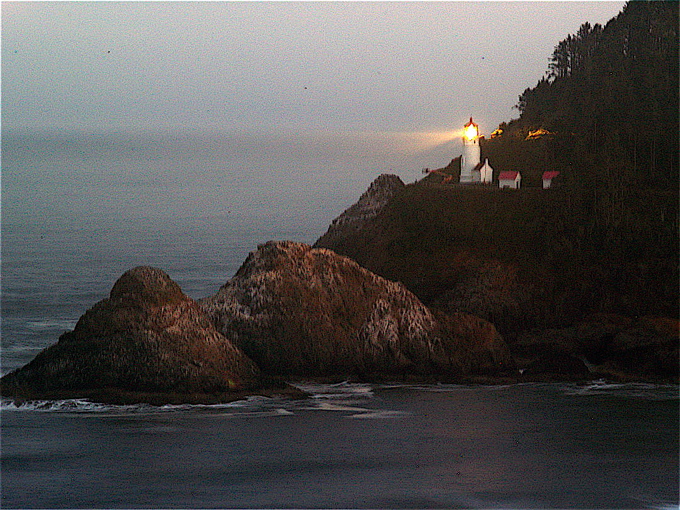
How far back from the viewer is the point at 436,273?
229 feet

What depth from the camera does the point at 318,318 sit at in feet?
187

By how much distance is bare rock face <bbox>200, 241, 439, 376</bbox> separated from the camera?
185ft

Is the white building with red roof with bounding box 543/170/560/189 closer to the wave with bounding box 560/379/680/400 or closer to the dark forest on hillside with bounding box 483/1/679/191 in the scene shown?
the dark forest on hillside with bounding box 483/1/679/191

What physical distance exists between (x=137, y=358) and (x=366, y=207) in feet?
114

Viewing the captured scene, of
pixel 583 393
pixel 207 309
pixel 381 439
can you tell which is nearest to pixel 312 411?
pixel 381 439

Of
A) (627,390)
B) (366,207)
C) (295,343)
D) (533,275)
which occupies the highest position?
(366,207)

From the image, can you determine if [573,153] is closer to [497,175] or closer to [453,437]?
[497,175]

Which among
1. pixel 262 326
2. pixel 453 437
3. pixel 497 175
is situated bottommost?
pixel 453 437

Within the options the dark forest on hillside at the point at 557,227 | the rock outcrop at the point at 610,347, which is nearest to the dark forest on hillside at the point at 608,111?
the dark forest on hillside at the point at 557,227

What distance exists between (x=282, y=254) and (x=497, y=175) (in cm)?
3100

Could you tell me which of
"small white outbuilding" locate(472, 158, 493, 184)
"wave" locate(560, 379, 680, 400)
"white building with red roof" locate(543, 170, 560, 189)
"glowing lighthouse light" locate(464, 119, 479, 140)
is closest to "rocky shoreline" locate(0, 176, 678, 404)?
"wave" locate(560, 379, 680, 400)

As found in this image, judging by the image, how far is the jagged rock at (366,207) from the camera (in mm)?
81625

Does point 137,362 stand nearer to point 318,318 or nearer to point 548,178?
point 318,318

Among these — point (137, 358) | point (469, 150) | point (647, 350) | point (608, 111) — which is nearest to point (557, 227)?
point (647, 350)
